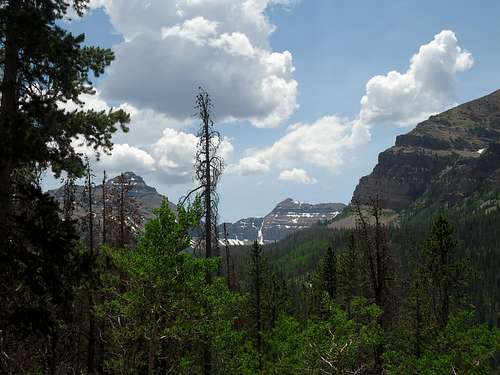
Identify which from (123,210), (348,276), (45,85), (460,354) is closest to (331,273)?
(348,276)

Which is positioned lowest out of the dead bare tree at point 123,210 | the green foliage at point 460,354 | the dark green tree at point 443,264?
the green foliage at point 460,354

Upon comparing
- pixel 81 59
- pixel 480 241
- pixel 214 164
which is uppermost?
pixel 81 59

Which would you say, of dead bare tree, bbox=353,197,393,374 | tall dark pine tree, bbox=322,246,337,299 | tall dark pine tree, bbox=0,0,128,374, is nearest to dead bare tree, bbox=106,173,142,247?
dead bare tree, bbox=353,197,393,374

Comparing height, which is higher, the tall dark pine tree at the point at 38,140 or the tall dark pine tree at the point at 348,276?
the tall dark pine tree at the point at 38,140

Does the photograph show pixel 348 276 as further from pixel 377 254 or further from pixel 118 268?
pixel 118 268

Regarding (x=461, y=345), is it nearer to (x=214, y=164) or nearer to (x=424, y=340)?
(x=214, y=164)

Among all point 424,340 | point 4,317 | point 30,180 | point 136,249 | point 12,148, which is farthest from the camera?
point 424,340

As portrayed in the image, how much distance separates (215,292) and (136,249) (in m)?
3.10

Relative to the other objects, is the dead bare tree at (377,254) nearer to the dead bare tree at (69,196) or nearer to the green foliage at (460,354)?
the green foliage at (460,354)

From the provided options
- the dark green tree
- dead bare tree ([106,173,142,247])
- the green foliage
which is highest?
dead bare tree ([106,173,142,247])

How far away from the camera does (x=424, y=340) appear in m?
30.5

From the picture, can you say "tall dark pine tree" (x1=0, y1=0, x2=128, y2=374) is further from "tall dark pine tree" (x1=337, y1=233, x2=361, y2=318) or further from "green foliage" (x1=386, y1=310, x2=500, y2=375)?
"tall dark pine tree" (x1=337, y1=233, x2=361, y2=318)

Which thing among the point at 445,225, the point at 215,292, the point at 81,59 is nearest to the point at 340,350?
the point at 215,292

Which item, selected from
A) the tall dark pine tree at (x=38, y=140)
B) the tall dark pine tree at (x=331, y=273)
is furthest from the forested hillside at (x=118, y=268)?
the tall dark pine tree at (x=331, y=273)
